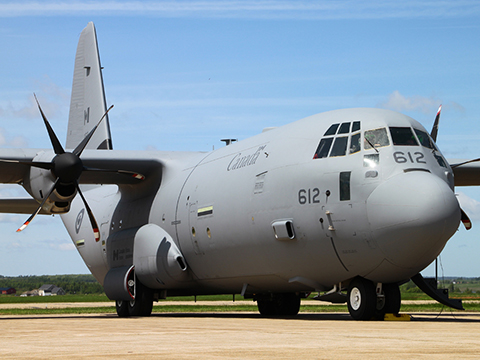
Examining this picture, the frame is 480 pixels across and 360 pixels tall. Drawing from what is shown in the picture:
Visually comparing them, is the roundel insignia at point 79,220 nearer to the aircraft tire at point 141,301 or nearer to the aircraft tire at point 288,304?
the aircraft tire at point 141,301

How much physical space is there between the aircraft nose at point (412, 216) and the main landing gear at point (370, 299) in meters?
1.05

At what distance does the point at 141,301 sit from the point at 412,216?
35.0 feet

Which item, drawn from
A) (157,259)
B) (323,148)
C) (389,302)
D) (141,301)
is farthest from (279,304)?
(323,148)

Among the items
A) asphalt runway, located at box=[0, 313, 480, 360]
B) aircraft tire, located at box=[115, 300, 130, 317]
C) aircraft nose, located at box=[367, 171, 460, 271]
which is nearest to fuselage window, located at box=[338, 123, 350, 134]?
aircraft nose, located at box=[367, 171, 460, 271]

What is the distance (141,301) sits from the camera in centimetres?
2145

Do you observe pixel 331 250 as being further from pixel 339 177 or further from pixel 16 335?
pixel 16 335

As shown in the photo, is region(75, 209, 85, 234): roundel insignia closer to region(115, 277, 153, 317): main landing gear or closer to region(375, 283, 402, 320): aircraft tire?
region(115, 277, 153, 317): main landing gear

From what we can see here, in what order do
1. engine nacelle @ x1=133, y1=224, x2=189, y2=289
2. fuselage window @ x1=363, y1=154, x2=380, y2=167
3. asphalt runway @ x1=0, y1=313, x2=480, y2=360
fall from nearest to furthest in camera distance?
asphalt runway @ x1=0, y1=313, x2=480, y2=360 → fuselage window @ x1=363, y1=154, x2=380, y2=167 → engine nacelle @ x1=133, y1=224, x2=189, y2=289

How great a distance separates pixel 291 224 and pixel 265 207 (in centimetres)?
105

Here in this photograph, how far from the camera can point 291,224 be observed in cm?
1573

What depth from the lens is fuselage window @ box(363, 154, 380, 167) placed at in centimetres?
1451

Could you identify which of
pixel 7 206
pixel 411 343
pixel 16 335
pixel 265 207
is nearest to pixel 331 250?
pixel 265 207

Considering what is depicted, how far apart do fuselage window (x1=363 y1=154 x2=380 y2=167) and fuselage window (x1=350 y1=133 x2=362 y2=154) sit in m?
0.35

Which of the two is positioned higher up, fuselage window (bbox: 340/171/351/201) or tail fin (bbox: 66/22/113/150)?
tail fin (bbox: 66/22/113/150)
